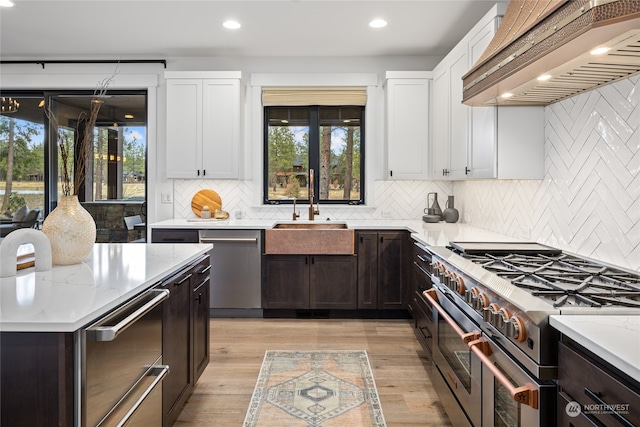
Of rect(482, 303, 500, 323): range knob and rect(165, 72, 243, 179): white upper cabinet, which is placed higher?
rect(165, 72, 243, 179): white upper cabinet

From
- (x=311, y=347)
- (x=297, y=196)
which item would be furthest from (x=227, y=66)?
(x=311, y=347)

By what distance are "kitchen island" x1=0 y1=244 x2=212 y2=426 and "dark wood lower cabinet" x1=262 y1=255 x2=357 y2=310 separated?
1.73m

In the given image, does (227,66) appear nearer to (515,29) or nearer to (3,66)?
(3,66)

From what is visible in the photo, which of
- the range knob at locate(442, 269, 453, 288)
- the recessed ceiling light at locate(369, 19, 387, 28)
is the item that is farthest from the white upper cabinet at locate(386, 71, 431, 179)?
the range knob at locate(442, 269, 453, 288)

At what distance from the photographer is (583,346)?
43.3 inches

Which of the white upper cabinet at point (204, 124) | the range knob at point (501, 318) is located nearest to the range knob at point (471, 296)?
the range knob at point (501, 318)

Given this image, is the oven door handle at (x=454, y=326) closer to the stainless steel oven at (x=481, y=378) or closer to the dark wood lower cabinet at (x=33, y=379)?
the stainless steel oven at (x=481, y=378)

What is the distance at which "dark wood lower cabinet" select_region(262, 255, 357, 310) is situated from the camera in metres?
4.05

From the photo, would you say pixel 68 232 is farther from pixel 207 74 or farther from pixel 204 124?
pixel 207 74

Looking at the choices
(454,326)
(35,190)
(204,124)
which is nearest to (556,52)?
(454,326)

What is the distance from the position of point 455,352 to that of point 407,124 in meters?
2.78

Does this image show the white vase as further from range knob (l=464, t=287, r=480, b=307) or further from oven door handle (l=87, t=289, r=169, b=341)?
range knob (l=464, t=287, r=480, b=307)

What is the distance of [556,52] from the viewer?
1.50 metres

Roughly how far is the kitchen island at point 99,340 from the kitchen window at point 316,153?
8.50ft
